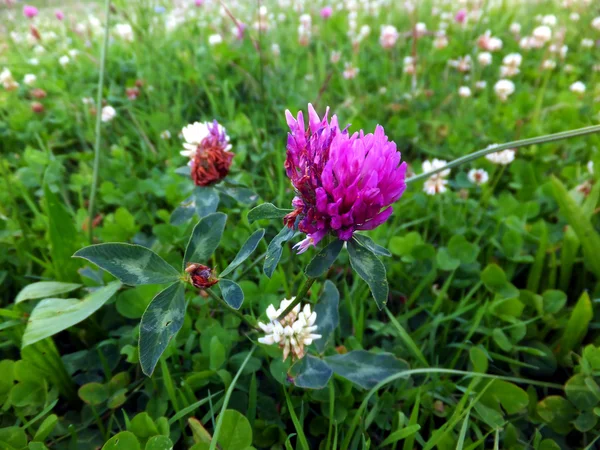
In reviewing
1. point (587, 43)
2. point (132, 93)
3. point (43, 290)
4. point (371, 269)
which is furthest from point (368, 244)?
point (587, 43)

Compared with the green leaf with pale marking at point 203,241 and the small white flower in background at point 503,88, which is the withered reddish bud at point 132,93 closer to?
the green leaf with pale marking at point 203,241

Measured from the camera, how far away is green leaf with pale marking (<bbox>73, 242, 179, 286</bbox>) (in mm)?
839

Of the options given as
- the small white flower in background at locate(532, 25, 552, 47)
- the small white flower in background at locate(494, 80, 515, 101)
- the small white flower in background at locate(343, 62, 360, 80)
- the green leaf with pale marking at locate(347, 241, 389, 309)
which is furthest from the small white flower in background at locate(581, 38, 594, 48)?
the green leaf with pale marking at locate(347, 241, 389, 309)

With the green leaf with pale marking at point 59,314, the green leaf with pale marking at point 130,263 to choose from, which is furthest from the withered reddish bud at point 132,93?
the green leaf with pale marking at point 130,263

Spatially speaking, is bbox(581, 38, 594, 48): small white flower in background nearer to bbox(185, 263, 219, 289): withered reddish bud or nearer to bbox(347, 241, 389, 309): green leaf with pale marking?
bbox(347, 241, 389, 309): green leaf with pale marking

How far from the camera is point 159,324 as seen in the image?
833 millimetres

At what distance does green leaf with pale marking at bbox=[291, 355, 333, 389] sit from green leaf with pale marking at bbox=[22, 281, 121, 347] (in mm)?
462

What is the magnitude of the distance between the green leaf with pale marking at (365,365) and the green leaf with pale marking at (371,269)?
0.34 m

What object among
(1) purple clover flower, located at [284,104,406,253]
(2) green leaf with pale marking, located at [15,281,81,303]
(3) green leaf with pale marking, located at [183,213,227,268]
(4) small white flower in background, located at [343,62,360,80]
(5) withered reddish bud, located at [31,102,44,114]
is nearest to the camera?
(1) purple clover flower, located at [284,104,406,253]

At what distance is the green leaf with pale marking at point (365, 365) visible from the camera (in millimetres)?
1005

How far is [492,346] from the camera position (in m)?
1.21

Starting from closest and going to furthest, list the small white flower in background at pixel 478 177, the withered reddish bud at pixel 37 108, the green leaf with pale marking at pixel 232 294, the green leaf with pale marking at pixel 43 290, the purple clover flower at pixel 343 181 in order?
the purple clover flower at pixel 343 181
the green leaf with pale marking at pixel 232 294
the green leaf with pale marking at pixel 43 290
the small white flower in background at pixel 478 177
the withered reddish bud at pixel 37 108

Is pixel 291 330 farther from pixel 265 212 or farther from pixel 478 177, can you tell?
pixel 478 177

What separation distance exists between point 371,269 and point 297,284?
583mm
